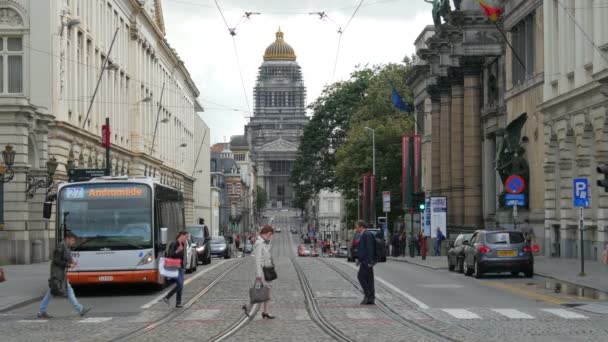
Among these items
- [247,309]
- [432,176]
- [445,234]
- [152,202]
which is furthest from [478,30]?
[247,309]

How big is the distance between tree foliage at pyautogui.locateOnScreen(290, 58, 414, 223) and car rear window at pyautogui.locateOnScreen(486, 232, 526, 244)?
48.8 m

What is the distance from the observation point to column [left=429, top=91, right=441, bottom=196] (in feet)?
229

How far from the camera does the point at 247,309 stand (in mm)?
20875

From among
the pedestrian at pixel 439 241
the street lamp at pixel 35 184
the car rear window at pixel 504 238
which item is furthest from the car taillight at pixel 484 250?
the pedestrian at pixel 439 241

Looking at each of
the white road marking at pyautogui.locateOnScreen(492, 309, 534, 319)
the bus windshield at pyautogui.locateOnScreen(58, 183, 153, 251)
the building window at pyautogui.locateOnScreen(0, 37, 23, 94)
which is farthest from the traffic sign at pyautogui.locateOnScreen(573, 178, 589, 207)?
the building window at pyautogui.locateOnScreen(0, 37, 23, 94)

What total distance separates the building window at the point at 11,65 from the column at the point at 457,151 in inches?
943

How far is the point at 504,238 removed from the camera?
112 feet

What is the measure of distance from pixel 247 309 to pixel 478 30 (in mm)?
38775

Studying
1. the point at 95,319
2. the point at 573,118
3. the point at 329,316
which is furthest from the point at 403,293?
the point at 573,118

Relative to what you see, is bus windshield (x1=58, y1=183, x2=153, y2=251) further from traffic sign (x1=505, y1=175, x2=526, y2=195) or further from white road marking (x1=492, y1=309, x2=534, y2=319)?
traffic sign (x1=505, y1=175, x2=526, y2=195)

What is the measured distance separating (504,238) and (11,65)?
24849 millimetres

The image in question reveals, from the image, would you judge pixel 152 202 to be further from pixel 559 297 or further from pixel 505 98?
pixel 505 98

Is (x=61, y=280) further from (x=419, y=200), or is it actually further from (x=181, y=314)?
(x=419, y=200)

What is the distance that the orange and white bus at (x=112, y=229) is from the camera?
2708cm
